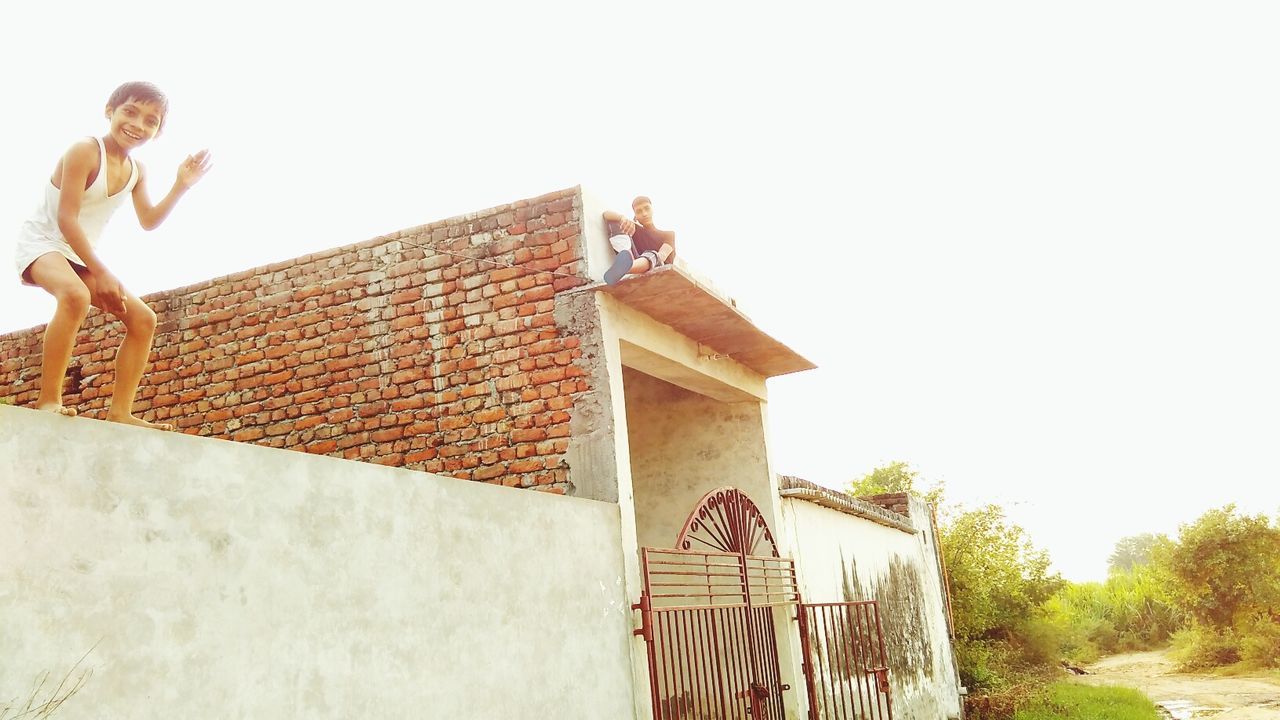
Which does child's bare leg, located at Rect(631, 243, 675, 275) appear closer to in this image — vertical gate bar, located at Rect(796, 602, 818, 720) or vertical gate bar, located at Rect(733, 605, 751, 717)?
vertical gate bar, located at Rect(733, 605, 751, 717)

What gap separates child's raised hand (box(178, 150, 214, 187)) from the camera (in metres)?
3.53

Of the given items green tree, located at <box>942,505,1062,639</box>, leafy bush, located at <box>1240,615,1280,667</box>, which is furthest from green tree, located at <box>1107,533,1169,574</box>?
green tree, located at <box>942,505,1062,639</box>

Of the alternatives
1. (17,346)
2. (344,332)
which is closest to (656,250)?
(344,332)

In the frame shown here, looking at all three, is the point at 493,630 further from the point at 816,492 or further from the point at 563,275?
the point at 816,492

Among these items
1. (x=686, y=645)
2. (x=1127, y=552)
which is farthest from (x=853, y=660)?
(x=1127, y=552)

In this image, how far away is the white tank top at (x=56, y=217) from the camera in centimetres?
323

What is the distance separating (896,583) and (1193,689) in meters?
9.58

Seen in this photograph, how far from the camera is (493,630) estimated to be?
13.5 ft

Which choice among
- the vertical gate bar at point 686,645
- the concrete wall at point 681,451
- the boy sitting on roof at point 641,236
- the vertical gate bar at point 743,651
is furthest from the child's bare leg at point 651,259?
the concrete wall at point 681,451

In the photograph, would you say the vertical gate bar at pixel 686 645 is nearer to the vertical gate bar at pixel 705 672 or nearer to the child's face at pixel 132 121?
the vertical gate bar at pixel 705 672

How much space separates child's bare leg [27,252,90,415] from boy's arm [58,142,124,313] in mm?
74

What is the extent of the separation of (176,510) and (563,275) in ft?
10.6

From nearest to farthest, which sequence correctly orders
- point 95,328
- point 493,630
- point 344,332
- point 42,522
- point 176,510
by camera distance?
point 42,522, point 176,510, point 493,630, point 344,332, point 95,328

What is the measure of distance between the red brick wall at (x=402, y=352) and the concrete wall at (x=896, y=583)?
3322 millimetres
